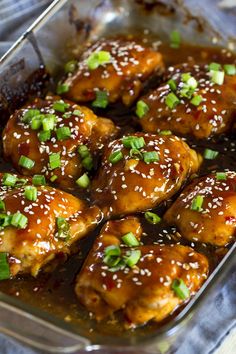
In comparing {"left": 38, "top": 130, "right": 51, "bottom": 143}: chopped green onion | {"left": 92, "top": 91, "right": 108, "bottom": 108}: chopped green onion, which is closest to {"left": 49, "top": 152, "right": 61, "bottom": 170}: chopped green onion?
{"left": 38, "top": 130, "right": 51, "bottom": 143}: chopped green onion

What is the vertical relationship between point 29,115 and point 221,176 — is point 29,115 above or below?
above

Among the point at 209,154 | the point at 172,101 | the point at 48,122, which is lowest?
the point at 209,154

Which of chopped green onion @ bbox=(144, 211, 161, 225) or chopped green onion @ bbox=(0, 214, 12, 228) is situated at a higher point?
chopped green onion @ bbox=(0, 214, 12, 228)

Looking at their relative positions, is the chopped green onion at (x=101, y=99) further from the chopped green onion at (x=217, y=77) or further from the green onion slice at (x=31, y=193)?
the green onion slice at (x=31, y=193)

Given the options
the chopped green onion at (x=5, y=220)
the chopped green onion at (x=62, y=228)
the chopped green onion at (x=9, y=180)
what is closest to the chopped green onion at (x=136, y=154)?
the chopped green onion at (x=62, y=228)

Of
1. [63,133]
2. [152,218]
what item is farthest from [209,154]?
[63,133]

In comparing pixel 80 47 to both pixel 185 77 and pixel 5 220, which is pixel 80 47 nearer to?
pixel 185 77

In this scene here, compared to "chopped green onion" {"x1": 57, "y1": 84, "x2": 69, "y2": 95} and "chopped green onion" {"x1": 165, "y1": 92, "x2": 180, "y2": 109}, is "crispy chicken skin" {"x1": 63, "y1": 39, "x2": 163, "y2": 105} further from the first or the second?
"chopped green onion" {"x1": 165, "y1": 92, "x2": 180, "y2": 109}
